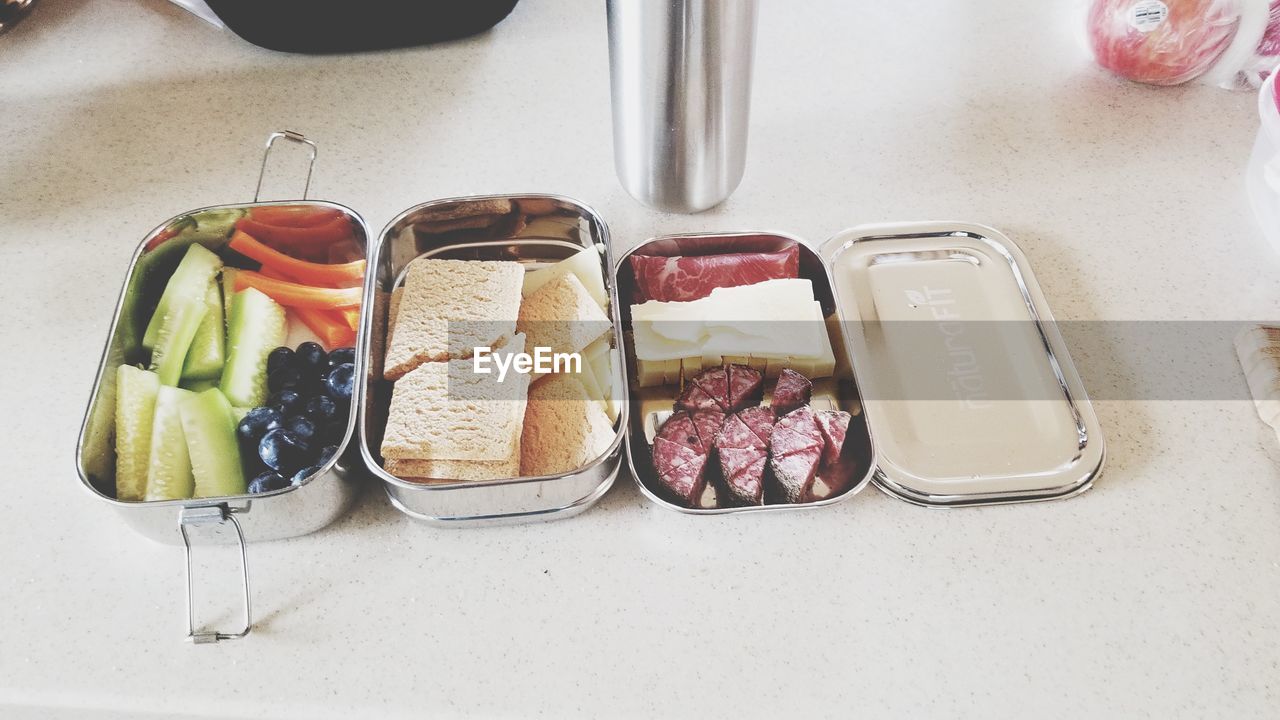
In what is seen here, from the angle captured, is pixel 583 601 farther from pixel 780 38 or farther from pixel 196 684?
pixel 780 38

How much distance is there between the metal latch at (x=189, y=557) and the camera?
57 cm

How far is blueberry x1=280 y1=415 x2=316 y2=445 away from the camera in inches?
24.0

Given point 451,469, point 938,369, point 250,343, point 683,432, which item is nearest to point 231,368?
point 250,343

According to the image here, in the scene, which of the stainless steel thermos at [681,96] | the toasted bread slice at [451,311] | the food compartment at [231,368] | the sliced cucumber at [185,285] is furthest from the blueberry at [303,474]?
the stainless steel thermos at [681,96]

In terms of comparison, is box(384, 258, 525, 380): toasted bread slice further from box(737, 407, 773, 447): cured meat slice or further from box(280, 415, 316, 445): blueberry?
box(737, 407, 773, 447): cured meat slice

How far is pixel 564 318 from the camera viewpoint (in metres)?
0.69

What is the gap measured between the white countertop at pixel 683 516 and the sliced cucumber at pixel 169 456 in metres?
0.06

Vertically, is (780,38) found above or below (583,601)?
above

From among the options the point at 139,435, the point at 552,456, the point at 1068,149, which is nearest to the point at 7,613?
the point at 139,435

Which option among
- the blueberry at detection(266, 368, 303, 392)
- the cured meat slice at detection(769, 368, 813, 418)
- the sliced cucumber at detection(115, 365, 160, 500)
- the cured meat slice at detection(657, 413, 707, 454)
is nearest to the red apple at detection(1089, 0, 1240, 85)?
the cured meat slice at detection(769, 368, 813, 418)

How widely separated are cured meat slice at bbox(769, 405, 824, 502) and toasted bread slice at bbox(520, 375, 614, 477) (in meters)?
0.14

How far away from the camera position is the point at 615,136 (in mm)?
811

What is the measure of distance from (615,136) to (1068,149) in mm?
541

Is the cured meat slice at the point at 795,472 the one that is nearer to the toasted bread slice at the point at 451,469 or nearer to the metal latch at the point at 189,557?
the toasted bread slice at the point at 451,469
